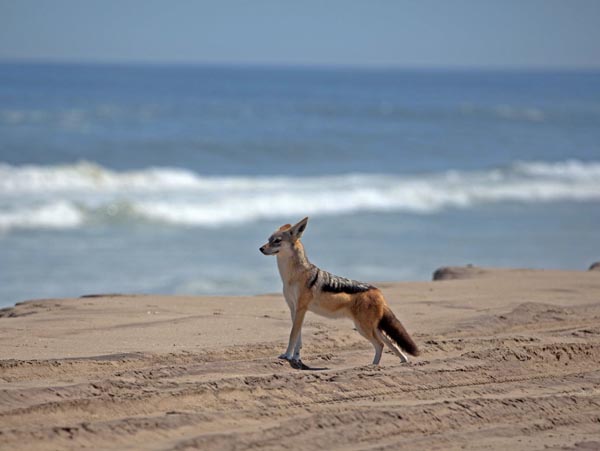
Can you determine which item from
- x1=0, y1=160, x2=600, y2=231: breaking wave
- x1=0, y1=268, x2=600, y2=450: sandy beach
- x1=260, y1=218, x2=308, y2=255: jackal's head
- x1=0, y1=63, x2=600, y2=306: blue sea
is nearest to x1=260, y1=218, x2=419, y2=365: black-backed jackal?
x1=260, y1=218, x2=308, y2=255: jackal's head

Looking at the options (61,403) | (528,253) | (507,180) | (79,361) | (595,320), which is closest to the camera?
(61,403)

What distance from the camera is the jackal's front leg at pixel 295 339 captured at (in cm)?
810

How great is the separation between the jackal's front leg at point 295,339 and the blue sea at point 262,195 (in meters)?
6.57

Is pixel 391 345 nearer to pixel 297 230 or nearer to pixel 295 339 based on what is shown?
pixel 295 339

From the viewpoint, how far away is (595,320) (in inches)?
408

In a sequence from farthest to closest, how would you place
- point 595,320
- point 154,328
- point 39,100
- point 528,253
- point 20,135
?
point 39,100 < point 20,135 < point 528,253 < point 595,320 < point 154,328

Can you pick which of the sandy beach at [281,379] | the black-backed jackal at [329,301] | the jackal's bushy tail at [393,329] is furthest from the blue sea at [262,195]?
the jackal's bushy tail at [393,329]

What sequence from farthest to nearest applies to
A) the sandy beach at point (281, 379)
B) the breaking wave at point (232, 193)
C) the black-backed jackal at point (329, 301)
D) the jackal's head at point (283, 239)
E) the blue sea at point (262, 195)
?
the breaking wave at point (232, 193)
the blue sea at point (262, 195)
the jackal's head at point (283, 239)
the black-backed jackal at point (329, 301)
the sandy beach at point (281, 379)

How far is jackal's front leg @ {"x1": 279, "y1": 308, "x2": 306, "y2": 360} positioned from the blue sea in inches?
259

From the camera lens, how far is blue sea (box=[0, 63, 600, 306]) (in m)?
16.7

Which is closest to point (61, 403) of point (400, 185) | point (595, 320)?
point (595, 320)

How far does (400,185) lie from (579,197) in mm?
4977

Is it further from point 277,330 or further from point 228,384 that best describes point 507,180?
point 228,384

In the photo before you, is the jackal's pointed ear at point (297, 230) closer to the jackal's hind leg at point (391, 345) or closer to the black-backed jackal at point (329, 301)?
the black-backed jackal at point (329, 301)
